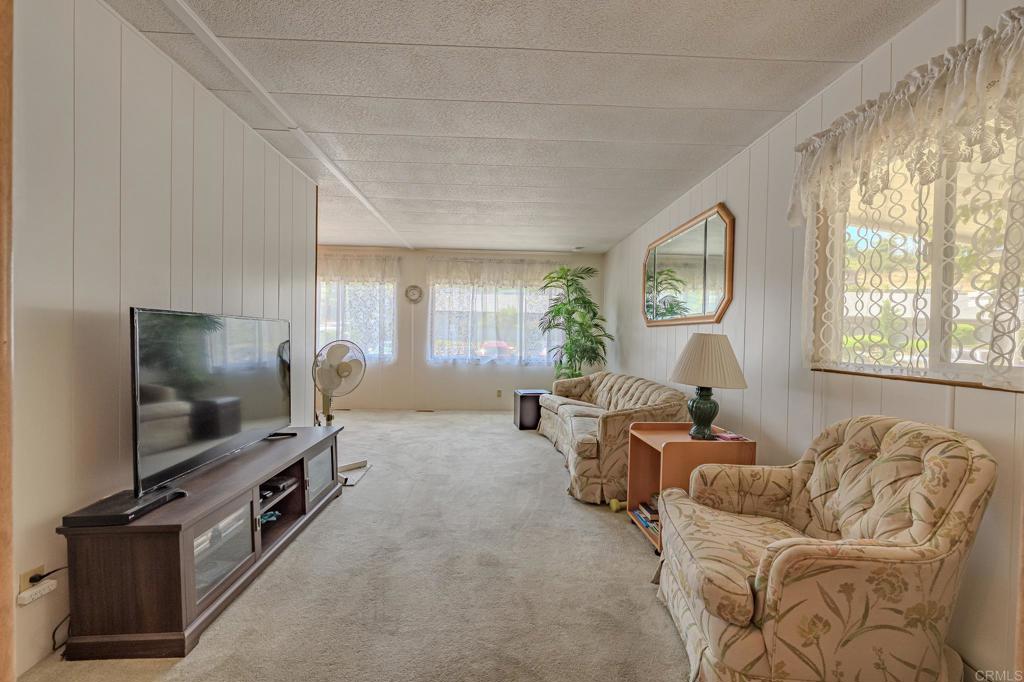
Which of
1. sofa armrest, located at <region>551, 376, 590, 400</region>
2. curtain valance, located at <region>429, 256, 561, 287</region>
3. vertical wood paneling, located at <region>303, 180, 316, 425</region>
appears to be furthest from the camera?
curtain valance, located at <region>429, 256, 561, 287</region>

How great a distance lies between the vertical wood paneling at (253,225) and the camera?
289cm

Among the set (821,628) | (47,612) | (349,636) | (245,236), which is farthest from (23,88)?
(821,628)

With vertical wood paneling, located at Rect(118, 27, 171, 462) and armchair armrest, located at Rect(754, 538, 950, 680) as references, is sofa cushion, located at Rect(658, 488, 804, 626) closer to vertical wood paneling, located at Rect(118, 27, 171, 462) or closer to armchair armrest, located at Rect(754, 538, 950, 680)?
armchair armrest, located at Rect(754, 538, 950, 680)

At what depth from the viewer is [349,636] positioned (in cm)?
180

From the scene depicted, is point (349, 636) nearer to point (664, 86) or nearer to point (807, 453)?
point (807, 453)

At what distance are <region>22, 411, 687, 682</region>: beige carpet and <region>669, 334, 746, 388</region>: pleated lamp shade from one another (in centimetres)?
100

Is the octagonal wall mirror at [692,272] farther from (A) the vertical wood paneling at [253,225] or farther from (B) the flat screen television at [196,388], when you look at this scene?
(A) the vertical wood paneling at [253,225]

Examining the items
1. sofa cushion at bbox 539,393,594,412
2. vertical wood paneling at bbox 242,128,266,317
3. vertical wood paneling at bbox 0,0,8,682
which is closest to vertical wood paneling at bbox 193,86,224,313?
vertical wood paneling at bbox 242,128,266,317

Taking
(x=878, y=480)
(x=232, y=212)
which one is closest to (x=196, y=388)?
(x=232, y=212)

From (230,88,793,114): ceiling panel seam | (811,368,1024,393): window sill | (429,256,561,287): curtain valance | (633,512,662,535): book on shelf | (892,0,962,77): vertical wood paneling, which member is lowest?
(633,512,662,535): book on shelf

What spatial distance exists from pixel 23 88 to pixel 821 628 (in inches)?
116

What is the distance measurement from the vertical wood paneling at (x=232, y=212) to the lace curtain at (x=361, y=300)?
4.12m

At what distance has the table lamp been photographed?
8.05ft

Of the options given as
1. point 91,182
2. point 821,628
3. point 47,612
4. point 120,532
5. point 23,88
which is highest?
point 23,88
